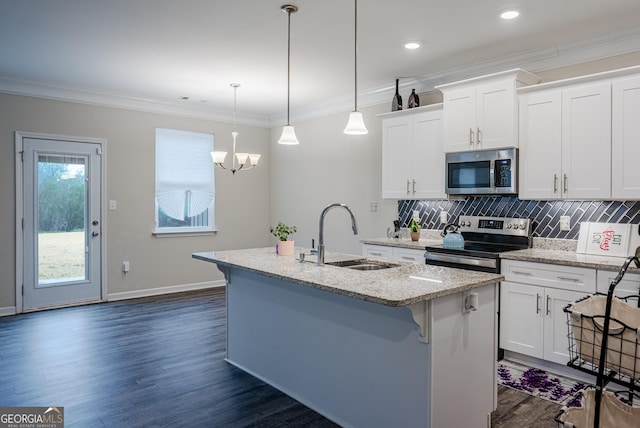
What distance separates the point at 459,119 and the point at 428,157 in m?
0.52

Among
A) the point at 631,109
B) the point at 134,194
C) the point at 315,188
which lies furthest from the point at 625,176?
the point at 134,194

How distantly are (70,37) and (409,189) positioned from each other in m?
3.34

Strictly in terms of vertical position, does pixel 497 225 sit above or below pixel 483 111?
below

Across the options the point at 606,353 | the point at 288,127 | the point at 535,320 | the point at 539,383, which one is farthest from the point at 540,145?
the point at 606,353

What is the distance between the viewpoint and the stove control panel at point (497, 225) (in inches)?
152

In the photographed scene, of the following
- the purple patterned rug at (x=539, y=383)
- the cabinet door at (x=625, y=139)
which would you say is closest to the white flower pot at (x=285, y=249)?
the purple patterned rug at (x=539, y=383)

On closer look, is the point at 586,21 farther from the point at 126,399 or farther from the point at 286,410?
the point at 126,399

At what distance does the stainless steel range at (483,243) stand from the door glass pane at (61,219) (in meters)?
4.09

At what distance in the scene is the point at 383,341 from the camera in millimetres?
2244

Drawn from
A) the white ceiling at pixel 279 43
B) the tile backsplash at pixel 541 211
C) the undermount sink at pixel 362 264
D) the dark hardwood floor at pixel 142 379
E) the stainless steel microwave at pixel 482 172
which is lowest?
the dark hardwood floor at pixel 142 379

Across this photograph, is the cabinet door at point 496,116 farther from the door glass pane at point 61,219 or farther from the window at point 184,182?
the door glass pane at point 61,219

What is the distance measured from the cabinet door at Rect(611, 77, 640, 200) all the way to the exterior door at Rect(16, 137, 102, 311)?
5.32m

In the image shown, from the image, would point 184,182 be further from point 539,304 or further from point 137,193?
point 539,304

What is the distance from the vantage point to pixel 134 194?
5641mm
